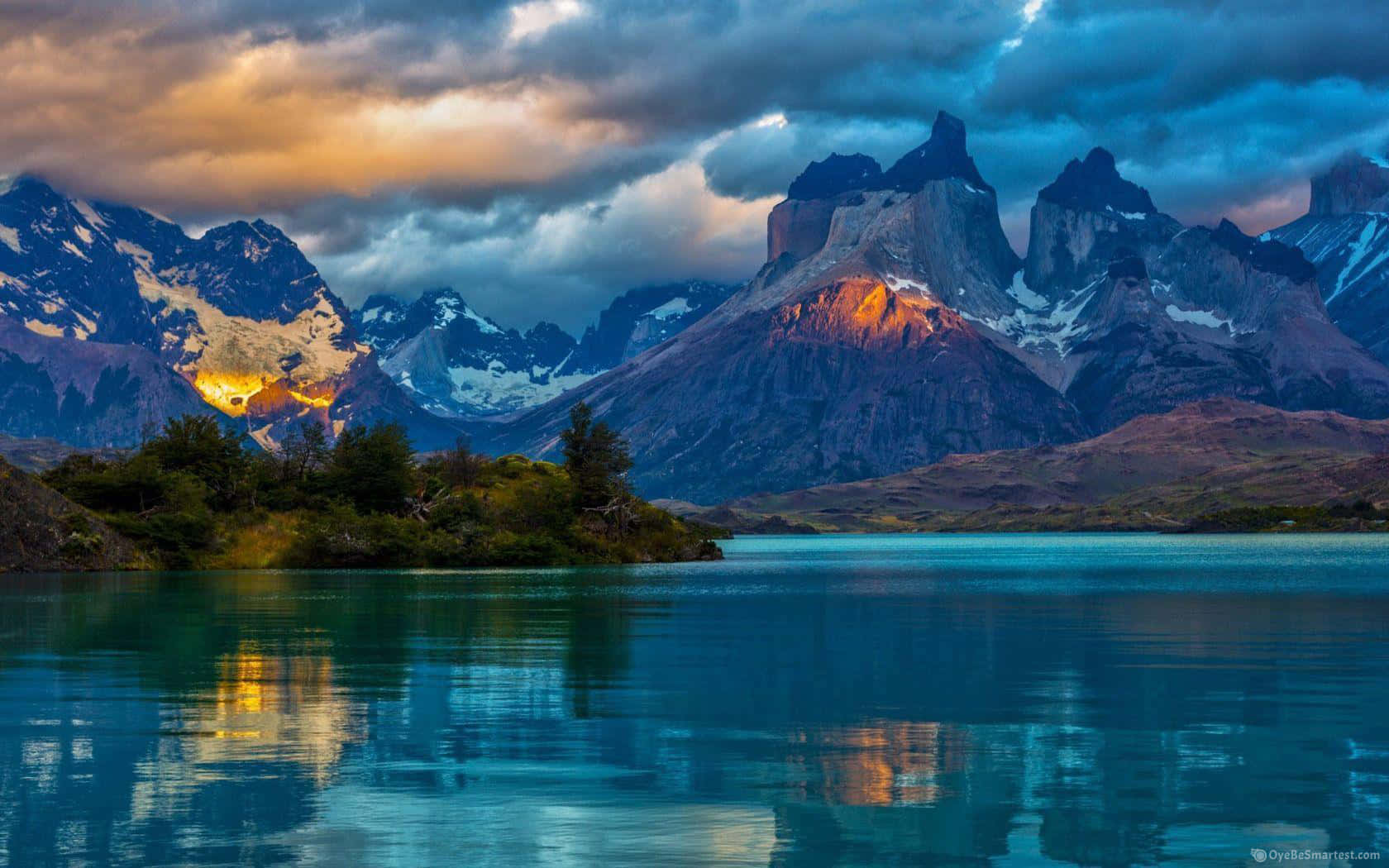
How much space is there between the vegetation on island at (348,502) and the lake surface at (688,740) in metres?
76.4

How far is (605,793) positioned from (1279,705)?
77.4 feet

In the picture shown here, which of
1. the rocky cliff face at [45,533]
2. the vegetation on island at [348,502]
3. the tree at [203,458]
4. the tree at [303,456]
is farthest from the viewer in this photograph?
the tree at [303,456]

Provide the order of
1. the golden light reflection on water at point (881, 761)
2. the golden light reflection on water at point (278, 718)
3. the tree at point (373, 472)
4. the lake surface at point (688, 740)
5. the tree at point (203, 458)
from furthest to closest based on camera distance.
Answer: the tree at point (373, 472) → the tree at point (203, 458) → the golden light reflection on water at point (278, 718) → the golden light reflection on water at point (881, 761) → the lake surface at point (688, 740)

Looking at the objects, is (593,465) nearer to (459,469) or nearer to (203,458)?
(459,469)

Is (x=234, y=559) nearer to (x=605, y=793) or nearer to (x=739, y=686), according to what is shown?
(x=739, y=686)

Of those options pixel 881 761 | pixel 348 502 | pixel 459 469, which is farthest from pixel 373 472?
pixel 881 761

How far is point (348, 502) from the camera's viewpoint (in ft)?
548

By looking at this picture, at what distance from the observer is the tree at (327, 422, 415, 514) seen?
16938cm

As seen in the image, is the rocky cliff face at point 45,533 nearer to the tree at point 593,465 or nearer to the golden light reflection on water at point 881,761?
the tree at point 593,465

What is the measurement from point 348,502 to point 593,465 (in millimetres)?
31004

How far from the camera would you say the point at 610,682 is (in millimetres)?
51938

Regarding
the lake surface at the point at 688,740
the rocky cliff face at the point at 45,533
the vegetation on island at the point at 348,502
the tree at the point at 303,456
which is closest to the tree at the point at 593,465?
the vegetation on island at the point at 348,502

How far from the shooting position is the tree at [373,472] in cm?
16938

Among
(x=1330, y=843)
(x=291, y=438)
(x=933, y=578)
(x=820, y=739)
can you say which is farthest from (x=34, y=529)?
(x=1330, y=843)
